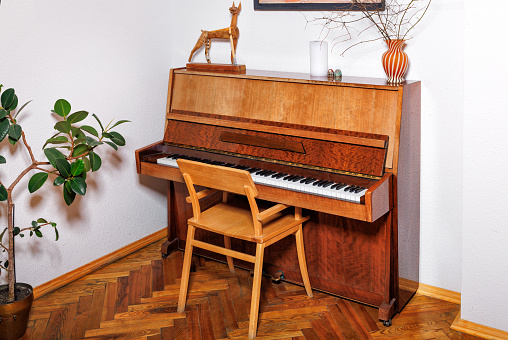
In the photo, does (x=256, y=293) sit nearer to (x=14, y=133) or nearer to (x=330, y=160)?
(x=330, y=160)

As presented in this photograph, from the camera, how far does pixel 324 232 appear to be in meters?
2.97

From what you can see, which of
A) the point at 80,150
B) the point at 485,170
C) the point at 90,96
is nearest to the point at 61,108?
the point at 80,150

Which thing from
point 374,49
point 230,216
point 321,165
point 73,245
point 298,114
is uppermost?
point 374,49

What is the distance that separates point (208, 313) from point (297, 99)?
1.26m

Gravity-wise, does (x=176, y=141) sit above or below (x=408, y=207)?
above

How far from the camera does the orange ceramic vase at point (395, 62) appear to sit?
2.72m

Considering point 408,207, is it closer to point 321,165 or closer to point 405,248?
point 405,248

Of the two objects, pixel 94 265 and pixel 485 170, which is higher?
pixel 485 170

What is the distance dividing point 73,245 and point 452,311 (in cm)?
222

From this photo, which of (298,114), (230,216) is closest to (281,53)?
(298,114)

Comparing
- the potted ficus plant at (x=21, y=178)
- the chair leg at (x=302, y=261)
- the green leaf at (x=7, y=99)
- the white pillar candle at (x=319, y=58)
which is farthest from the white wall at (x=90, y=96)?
the chair leg at (x=302, y=261)

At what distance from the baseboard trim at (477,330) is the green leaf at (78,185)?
195 centimetres

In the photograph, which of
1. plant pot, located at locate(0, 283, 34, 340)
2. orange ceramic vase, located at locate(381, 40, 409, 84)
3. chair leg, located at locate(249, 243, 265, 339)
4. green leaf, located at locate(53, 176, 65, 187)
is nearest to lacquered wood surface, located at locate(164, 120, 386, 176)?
orange ceramic vase, located at locate(381, 40, 409, 84)

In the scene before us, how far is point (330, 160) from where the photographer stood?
2770 mm
